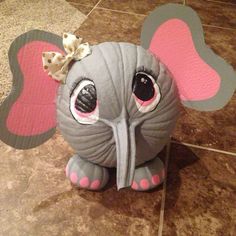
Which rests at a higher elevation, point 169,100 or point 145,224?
point 169,100

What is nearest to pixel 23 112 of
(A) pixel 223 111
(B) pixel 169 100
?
(B) pixel 169 100

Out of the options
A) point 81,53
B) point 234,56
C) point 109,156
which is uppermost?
point 81,53

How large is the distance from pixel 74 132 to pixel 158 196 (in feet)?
0.72

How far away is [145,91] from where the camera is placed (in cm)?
56

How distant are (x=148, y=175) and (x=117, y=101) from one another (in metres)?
0.19

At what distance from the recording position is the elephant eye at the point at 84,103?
0.55m

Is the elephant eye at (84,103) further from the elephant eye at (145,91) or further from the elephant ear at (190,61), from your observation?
the elephant ear at (190,61)

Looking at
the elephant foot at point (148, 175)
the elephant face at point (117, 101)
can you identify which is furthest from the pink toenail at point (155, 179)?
the elephant face at point (117, 101)

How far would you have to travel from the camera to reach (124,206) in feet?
2.22

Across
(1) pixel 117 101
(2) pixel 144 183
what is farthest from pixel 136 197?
(1) pixel 117 101

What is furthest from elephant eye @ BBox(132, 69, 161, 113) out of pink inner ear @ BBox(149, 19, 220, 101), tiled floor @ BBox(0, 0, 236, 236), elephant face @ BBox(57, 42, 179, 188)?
tiled floor @ BBox(0, 0, 236, 236)

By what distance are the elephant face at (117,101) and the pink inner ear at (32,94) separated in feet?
0.12

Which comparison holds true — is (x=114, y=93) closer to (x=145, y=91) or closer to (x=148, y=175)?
(x=145, y=91)

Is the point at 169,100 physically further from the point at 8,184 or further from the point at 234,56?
the point at 234,56
